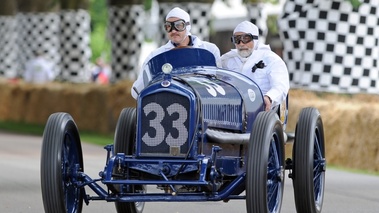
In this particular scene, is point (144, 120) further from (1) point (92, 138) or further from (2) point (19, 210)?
(1) point (92, 138)

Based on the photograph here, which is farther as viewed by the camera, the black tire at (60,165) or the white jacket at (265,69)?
the white jacket at (265,69)

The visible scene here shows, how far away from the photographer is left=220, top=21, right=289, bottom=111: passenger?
1053 centimetres

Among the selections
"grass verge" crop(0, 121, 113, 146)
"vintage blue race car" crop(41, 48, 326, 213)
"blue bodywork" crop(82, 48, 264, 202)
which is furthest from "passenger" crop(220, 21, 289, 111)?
"grass verge" crop(0, 121, 113, 146)

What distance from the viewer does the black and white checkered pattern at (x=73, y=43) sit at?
33625 mm

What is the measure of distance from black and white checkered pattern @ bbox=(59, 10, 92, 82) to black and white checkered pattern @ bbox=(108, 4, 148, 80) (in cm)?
467

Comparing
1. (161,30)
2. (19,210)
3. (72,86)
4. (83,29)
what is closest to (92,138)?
(161,30)

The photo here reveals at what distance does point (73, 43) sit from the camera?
110 feet

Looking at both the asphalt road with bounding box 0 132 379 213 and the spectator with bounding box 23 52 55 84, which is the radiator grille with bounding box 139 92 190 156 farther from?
the spectator with bounding box 23 52 55 84

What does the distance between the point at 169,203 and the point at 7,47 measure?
2591cm

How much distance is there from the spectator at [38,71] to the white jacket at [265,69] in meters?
21.2

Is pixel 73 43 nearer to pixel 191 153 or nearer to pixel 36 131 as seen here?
pixel 36 131

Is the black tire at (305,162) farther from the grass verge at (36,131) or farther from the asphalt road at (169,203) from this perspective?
the grass verge at (36,131)

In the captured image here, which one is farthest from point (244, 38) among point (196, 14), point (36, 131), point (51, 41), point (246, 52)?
point (51, 41)

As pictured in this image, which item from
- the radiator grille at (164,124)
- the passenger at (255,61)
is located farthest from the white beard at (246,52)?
the radiator grille at (164,124)
